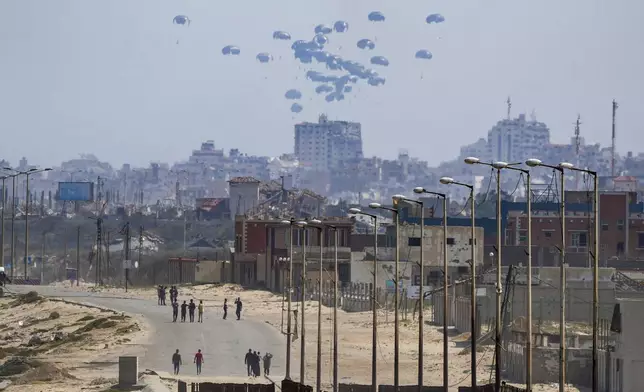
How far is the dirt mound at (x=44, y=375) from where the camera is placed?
2318 inches

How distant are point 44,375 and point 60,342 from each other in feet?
53.7

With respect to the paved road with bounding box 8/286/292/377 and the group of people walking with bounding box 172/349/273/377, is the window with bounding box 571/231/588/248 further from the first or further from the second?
the group of people walking with bounding box 172/349/273/377

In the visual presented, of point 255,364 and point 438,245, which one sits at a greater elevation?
point 438,245

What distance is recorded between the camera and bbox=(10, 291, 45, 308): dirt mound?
9877 centimetres

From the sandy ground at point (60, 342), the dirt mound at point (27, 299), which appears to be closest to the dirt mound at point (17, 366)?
the sandy ground at point (60, 342)

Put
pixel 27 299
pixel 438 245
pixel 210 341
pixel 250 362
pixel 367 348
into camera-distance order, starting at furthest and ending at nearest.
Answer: pixel 438 245 < pixel 27 299 < pixel 210 341 < pixel 367 348 < pixel 250 362

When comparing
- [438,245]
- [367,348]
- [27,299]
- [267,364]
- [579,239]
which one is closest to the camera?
[267,364]

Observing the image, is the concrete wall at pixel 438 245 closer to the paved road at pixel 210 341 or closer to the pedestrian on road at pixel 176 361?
the paved road at pixel 210 341

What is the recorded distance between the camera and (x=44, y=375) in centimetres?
Result: 5944

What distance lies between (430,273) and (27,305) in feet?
81.0

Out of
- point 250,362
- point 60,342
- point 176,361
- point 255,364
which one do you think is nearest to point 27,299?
point 60,342

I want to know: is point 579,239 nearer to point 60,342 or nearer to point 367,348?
point 367,348

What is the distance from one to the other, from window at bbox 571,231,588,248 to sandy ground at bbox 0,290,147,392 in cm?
4216

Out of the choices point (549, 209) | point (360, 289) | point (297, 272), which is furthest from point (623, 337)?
point (549, 209)
